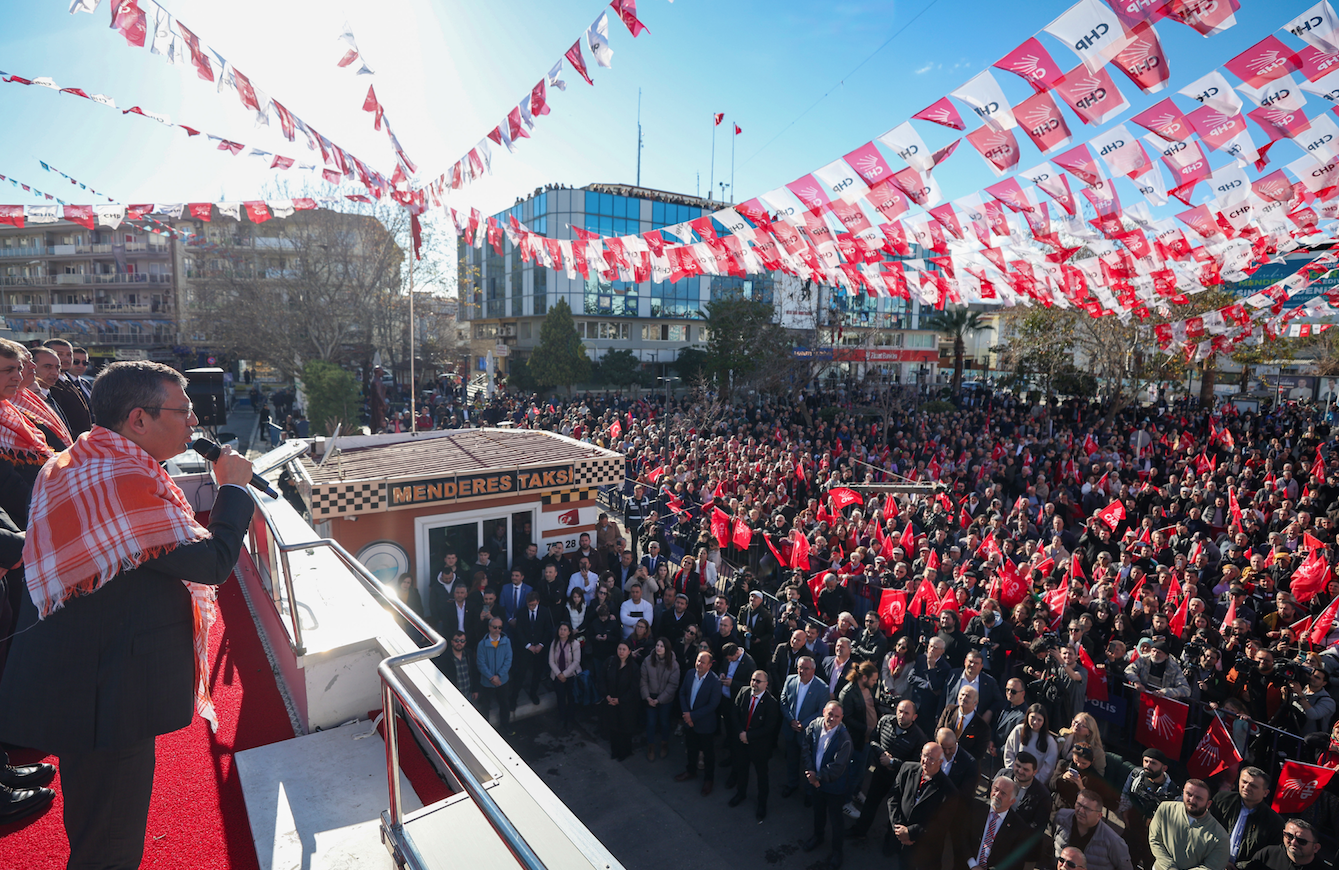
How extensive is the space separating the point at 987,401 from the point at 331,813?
108ft

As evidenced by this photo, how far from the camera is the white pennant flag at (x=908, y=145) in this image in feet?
24.1

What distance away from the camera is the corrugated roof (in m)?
10.0

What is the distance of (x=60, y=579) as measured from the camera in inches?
77.7

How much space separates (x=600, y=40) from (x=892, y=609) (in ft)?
24.5

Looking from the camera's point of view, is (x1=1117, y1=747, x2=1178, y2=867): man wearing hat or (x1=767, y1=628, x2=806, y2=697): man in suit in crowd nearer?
(x1=1117, y1=747, x2=1178, y2=867): man wearing hat

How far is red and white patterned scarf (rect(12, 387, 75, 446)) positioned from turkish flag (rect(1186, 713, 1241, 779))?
9466 millimetres

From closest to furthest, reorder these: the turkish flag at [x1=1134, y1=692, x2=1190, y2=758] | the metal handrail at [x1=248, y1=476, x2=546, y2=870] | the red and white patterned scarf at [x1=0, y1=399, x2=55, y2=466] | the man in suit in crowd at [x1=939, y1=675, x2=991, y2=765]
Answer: the metal handrail at [x1=248, y1=476, x2=546, y2=870]
the red and white patterned scarf at [x1=0, y1=399, x2=55, y2=466]
the man in suit in crowd at [x1=939, y1=675, x2=991, y2=765]
the turkish flag at [x1=1134, y1=692, x2=1190, y2=758]

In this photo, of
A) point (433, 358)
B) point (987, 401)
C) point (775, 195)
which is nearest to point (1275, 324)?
point (987, 401)

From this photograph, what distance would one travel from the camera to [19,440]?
10.8 feet

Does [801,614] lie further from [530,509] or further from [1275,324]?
[1275,324]

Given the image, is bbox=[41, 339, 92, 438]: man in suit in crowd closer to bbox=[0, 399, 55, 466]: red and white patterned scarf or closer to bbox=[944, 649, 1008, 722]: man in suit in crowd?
bbox=[0, 399, 55, 466]: red and white patterned scarf

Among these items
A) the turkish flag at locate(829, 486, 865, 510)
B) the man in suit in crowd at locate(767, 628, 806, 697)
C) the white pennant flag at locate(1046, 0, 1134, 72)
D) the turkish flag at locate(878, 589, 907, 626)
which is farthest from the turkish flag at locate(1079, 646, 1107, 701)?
the white pennant flag at locate(1046, 0, 1134, 72)

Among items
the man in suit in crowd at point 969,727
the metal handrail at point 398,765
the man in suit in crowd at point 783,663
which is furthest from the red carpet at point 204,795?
the man in suit in crowd at point 969,727

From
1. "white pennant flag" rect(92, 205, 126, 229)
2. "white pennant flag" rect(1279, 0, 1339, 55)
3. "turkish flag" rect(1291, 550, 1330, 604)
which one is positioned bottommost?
"turkish flag" rect(1291, 550, 1330, 604)
